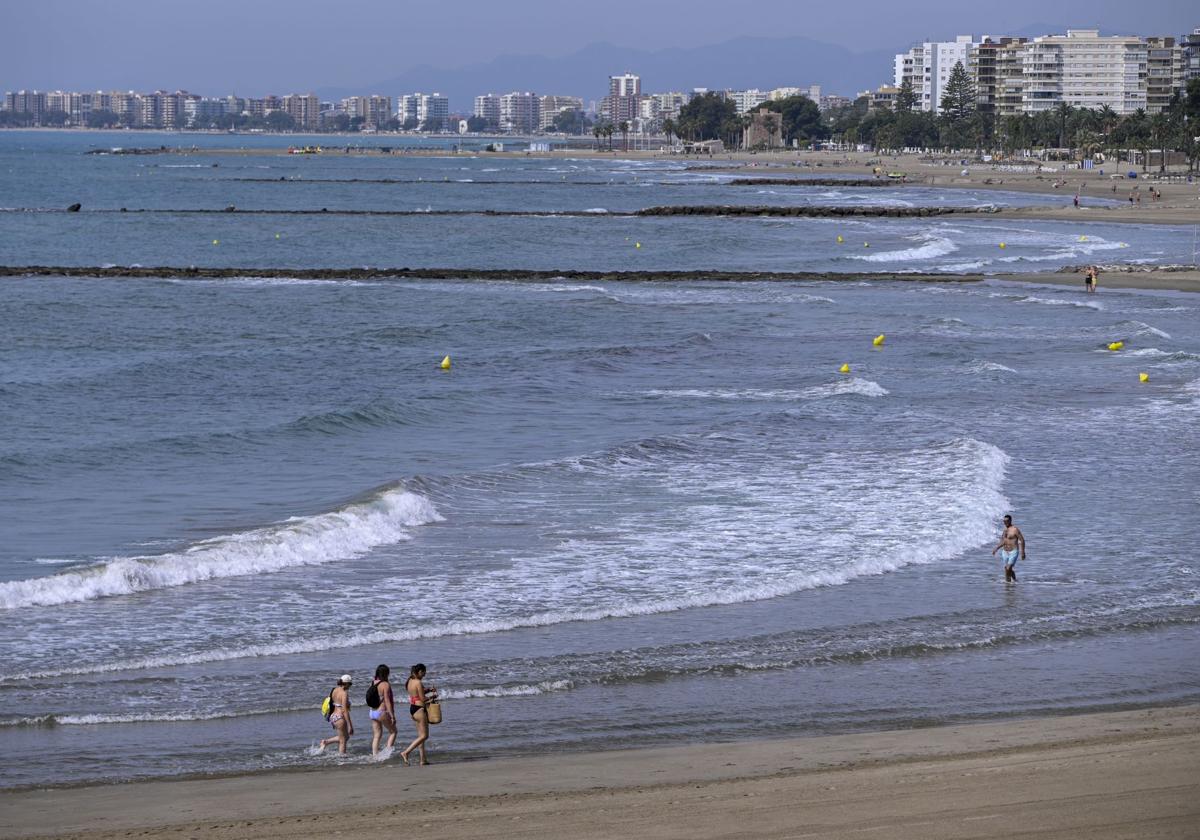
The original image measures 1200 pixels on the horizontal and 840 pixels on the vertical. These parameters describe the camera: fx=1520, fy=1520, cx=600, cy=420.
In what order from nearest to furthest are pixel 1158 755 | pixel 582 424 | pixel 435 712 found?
pixel 1158 755 → pixel 435 712 → pixel 582 424

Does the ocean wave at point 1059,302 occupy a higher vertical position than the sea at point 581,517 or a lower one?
higher

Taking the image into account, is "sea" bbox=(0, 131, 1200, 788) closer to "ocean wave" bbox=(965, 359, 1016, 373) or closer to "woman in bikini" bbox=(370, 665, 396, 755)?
→ "ocean wave" bbox=(965, 359, 1016, 373)

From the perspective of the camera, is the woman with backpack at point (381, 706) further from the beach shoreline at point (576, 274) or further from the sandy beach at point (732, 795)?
the beach shoreline at point (576, 274)

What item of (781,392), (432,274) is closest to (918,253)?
(432,274)

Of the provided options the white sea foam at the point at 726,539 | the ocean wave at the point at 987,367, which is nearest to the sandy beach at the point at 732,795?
the white sea foam at the point at 726,539

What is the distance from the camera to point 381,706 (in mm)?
12906

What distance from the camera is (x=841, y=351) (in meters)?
40.2

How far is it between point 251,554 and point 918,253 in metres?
54.1

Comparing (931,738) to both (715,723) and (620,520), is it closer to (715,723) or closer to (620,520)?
(715,723)

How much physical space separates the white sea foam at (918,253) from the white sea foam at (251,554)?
48136mm

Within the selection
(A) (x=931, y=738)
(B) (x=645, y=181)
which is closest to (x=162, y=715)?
(A) (x=931, y=738)

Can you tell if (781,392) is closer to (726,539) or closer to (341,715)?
(726,539)

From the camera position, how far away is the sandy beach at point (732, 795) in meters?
10.4

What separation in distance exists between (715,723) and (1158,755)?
3.77 m
